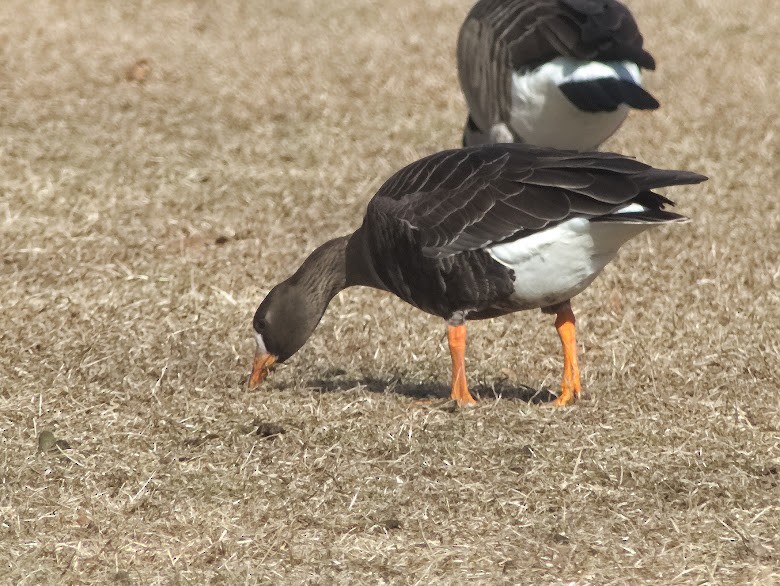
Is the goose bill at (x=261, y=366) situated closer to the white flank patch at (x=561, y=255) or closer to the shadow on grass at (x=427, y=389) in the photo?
the shadow on grass at (x=427, y=389)

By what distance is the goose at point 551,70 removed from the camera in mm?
7352

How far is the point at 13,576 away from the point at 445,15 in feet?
34.3

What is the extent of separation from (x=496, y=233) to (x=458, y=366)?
0.66 meters

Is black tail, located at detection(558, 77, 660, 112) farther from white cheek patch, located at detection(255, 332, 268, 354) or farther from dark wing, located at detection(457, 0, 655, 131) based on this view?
white cheek patch, located at detection(255, 332, 268, 354)

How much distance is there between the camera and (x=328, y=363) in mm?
6402

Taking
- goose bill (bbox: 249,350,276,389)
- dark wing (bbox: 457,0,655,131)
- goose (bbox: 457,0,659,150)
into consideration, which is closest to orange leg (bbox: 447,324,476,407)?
goose bill (bbox: 249,350,276,389)

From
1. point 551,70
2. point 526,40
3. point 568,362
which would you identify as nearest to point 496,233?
point 568,362

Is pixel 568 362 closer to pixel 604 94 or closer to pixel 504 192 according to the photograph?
pixel 504 192

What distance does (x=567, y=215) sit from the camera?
16.9 feet

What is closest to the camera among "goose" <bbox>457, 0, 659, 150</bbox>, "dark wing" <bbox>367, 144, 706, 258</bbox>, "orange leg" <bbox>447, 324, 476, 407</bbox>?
"dark wing" <bbox>367, 144, 706, 258</bbox>

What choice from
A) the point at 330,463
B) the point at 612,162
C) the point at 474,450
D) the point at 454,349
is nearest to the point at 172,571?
the point at 330,463

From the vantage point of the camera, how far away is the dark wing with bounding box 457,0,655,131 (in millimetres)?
7410

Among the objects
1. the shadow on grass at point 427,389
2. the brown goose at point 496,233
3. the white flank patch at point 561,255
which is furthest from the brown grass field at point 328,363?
the white flank patch at point 561,255

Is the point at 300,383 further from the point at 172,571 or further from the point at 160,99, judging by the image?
the point at 160,99
